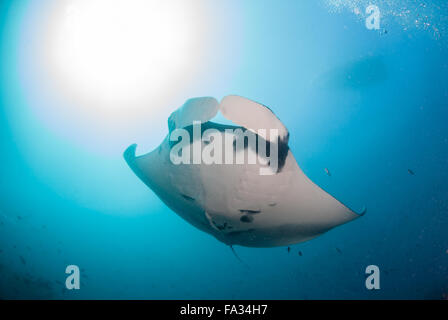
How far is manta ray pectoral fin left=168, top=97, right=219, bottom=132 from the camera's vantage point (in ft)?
6.29

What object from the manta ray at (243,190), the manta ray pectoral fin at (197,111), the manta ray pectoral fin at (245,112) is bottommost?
the manta ray at (243,190)

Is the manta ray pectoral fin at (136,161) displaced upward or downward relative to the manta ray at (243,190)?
upward

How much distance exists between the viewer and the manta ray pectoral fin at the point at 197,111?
75.5 inches

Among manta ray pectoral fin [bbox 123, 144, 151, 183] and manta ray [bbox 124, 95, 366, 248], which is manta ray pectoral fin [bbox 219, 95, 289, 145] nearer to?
manta ray [bbox 124, 95, 366, 248]

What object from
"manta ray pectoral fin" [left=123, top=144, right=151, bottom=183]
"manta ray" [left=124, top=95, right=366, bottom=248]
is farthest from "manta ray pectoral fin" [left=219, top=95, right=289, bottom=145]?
"manta ray pectoral fin" [left=123, top=144, right=151, bottom=183]

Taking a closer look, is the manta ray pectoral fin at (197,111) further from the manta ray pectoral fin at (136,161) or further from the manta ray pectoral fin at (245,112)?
the manta ray pectoral fin at (136,161)

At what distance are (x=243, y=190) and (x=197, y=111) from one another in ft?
3.07

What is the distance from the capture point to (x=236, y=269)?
2294 centimetres

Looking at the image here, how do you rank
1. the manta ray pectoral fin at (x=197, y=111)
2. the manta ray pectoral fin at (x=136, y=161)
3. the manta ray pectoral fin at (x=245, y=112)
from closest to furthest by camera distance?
the manta ray pectoral fin at (x=245, y=112)
the manta ray pectoral fin at (x=197, y=111)
the manta ray pectoral fin at (x=136, y=161)

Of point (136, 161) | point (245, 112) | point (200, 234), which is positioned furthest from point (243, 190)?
point (200, 234)

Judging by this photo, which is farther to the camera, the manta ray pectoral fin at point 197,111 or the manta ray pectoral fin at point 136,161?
the manta ray pectoral fin at point 136,161

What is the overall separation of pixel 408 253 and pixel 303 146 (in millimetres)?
16222

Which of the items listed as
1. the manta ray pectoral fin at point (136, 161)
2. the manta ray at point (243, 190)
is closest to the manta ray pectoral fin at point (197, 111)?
the manta ray at point (243, 190)
